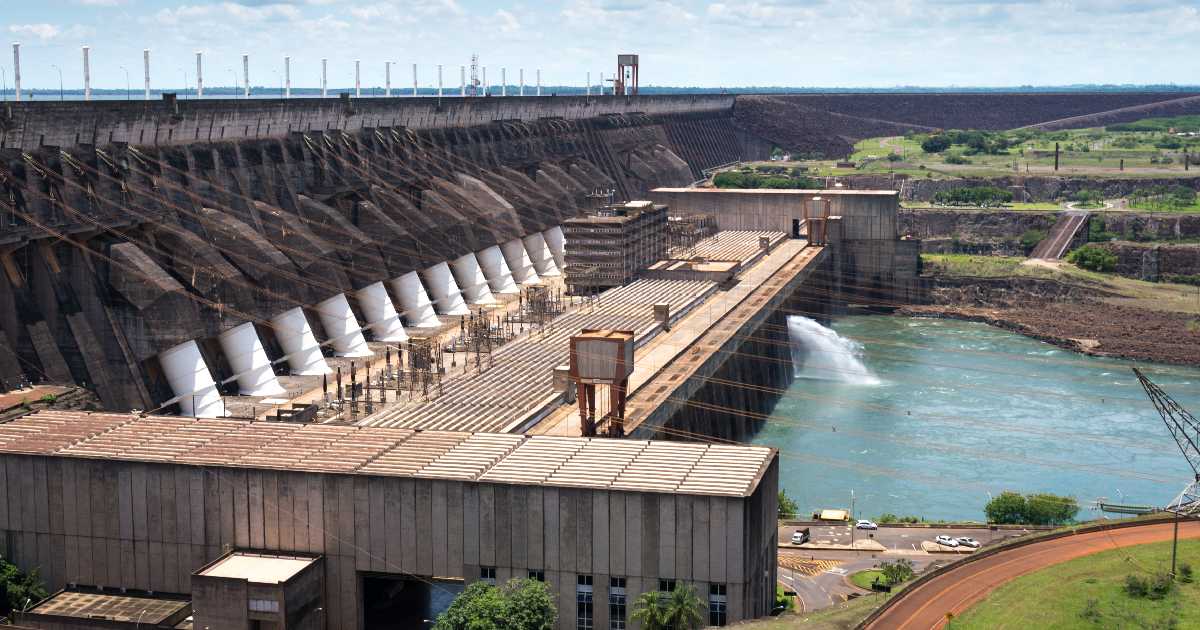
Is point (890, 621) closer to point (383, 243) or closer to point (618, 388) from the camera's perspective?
point (618, 388)

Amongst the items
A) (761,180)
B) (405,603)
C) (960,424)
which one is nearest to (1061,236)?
(761,180)

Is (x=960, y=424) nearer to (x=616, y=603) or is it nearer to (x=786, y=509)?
(x=786, y=509)

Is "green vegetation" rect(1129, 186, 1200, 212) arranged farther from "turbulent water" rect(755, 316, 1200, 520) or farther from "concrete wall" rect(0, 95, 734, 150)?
"concrete wall" rect(0, 95, 734, 150)

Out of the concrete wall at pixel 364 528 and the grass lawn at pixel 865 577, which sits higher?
the concrete wall at pixel 364 528

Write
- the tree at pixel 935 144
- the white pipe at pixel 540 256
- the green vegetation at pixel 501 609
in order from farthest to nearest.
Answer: the tree at pixel 935 144 → the white pipe at pixel 540 256 → the green vegetation at pixel 501 609

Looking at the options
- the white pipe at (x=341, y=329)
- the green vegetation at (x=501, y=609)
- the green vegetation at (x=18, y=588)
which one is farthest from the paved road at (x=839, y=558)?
the white pipe at (x=341, y=329)

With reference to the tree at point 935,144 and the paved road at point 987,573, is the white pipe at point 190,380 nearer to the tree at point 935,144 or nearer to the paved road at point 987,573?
the paved road at point 987,573
